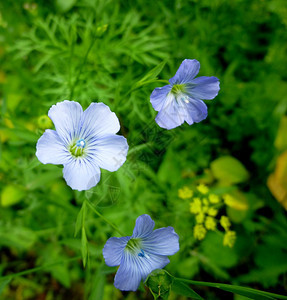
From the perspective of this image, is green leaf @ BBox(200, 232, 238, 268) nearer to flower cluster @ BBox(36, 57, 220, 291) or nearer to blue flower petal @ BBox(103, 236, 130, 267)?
flower cluster @ BBox(36, 57, 220, 291)

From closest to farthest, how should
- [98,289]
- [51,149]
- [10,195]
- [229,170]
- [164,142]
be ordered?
[51,149] → [98,289] → [164,142] → [10,195] → [229,170]

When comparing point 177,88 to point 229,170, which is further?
point 229,170

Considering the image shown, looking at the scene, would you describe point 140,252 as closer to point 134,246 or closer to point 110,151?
point 134,246

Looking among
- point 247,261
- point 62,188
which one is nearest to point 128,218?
point 62,188

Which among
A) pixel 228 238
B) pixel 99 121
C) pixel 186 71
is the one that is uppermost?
pixel 186 71

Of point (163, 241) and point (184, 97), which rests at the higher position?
point (184, 97)

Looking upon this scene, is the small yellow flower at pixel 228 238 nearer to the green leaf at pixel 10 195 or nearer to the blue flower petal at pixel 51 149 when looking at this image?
the blue flower petal at pixel 51 149

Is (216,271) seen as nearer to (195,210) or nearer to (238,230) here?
(238,230)

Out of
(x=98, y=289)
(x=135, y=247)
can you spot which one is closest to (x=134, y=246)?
(x=135, y=247)
